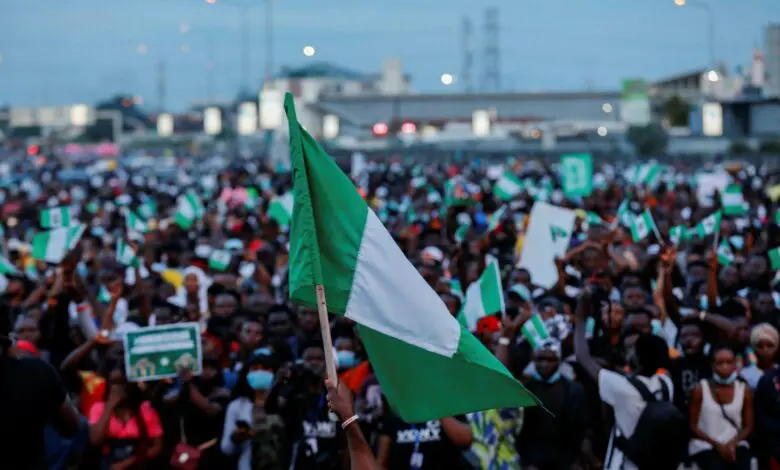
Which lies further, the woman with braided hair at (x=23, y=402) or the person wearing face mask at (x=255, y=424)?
the person wearing face mask at (x=255, y=424)

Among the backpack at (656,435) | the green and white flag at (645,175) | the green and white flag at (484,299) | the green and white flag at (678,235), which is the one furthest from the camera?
the green and white flag at (645,175)

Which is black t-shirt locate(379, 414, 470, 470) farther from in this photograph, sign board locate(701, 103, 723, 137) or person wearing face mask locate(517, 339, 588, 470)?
sign board locate(701, 103, 723, 137)

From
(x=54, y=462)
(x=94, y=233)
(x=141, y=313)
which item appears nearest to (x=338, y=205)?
(x=54, y=462)

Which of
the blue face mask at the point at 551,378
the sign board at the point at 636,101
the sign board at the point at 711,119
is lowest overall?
the blue face mask at the point at 551,378

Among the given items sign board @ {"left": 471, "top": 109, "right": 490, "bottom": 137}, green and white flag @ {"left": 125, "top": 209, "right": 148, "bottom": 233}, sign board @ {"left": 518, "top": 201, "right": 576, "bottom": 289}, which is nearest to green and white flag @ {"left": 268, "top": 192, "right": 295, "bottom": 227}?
green and white flag @ {"left": 125, "top": 209, "right": 148, "bottom": 233}

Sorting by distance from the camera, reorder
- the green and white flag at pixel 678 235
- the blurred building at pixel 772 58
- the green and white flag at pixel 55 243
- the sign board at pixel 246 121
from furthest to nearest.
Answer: the sign board at pixel 246 121
the blurred building at pixel 772 58
the green and white flag at pixel 678 235
the green and white flag at pixel 55 243

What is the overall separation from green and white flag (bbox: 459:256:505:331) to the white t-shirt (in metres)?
1.64

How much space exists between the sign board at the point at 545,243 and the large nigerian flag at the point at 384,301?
24.5 feet

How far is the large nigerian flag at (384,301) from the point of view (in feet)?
17.5

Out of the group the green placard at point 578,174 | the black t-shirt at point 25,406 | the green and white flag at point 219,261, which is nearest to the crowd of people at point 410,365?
the black t-shirt at point 25,406

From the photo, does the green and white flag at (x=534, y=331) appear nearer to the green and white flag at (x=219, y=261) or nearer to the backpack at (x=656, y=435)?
the backpack at (x=656, y=435)

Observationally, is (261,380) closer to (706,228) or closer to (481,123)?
(706,228)

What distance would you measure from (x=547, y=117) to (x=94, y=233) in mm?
76765

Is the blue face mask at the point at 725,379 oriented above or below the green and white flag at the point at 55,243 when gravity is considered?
below
